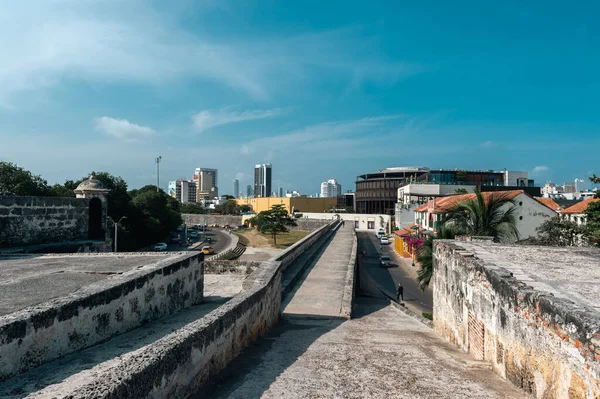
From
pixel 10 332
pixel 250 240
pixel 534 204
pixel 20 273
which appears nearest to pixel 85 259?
pixel 20 273

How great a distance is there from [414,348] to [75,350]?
5.20m

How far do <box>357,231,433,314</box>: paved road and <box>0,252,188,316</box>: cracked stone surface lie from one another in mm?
15160

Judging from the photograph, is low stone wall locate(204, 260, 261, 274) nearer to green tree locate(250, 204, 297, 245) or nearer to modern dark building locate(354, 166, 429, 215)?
green tree locate(250, 204, 297, 245)

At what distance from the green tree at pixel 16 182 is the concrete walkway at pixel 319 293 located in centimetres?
2369

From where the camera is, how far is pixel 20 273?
6094mm

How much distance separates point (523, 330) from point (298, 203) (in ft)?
285

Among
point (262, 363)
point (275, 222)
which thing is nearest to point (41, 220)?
point (262, 363)

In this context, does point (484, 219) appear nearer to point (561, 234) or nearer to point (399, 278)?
point (561, 234)

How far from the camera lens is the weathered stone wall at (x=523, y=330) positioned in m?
3.83

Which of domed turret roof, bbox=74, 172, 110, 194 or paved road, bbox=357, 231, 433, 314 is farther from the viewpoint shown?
paved road, bbox=357, 231, 433, 314

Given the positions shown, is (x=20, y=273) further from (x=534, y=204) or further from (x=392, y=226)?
(x=392, y=226)

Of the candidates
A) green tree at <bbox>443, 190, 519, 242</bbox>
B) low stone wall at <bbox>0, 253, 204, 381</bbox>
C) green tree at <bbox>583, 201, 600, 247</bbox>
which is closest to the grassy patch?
green tree at <bbox>443, 190, 519, 242</bbox>

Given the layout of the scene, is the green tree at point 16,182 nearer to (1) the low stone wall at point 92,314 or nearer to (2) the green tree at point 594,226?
(1) the low stone wall at point 92,314

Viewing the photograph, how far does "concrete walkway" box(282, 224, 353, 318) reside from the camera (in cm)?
1122
